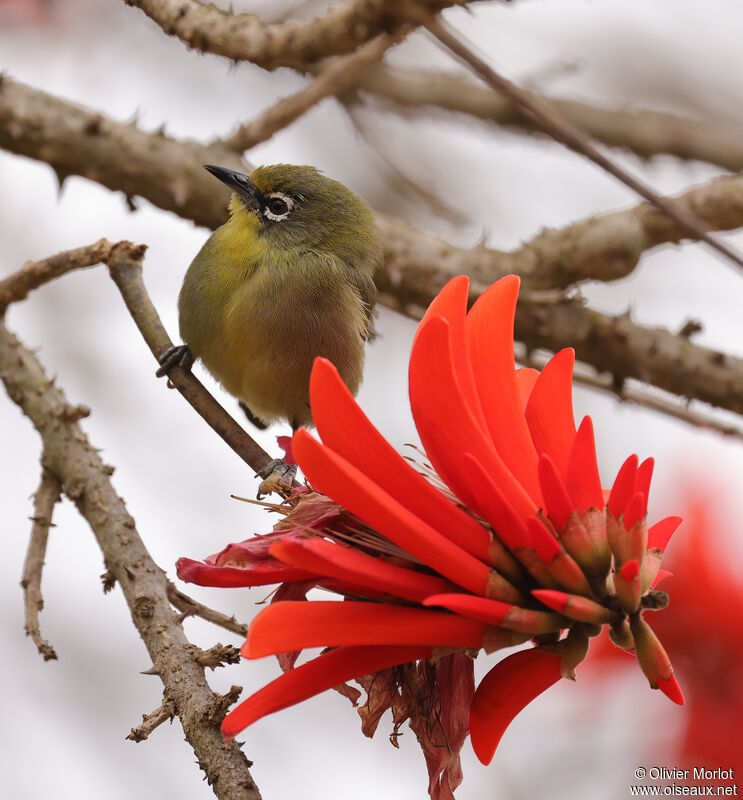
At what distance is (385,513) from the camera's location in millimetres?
1390

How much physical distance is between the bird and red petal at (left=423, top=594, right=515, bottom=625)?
7.70ft

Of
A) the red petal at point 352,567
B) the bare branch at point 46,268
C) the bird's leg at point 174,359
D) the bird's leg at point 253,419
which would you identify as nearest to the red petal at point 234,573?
the red petal at point 352,567

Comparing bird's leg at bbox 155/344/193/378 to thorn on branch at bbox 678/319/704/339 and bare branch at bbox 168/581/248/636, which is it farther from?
thorn on branch at bbox 678/319/704/339

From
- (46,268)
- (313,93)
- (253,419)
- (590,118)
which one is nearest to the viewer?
(46,268)

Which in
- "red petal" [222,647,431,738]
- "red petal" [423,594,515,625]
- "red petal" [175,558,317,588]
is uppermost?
"red petal" [175,558,317,588]

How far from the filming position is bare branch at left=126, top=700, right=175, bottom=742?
1614 millimetres

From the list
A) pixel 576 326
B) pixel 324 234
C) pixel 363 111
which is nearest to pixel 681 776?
pixel 576 326

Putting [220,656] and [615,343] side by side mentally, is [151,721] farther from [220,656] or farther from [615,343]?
[615,343]

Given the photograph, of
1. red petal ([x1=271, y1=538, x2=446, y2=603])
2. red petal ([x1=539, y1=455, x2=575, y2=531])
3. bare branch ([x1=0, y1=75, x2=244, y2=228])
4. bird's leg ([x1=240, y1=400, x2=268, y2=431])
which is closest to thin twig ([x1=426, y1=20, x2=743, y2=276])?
red petal ([x1=539, y1=455, x2=575, y2=531])

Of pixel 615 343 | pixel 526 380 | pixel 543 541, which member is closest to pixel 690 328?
pixel 615 343

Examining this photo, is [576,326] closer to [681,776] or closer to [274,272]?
[274,272]

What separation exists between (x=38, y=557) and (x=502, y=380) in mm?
1305

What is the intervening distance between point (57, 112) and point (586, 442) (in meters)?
2.72

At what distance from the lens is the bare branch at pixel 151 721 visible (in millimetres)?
1614
